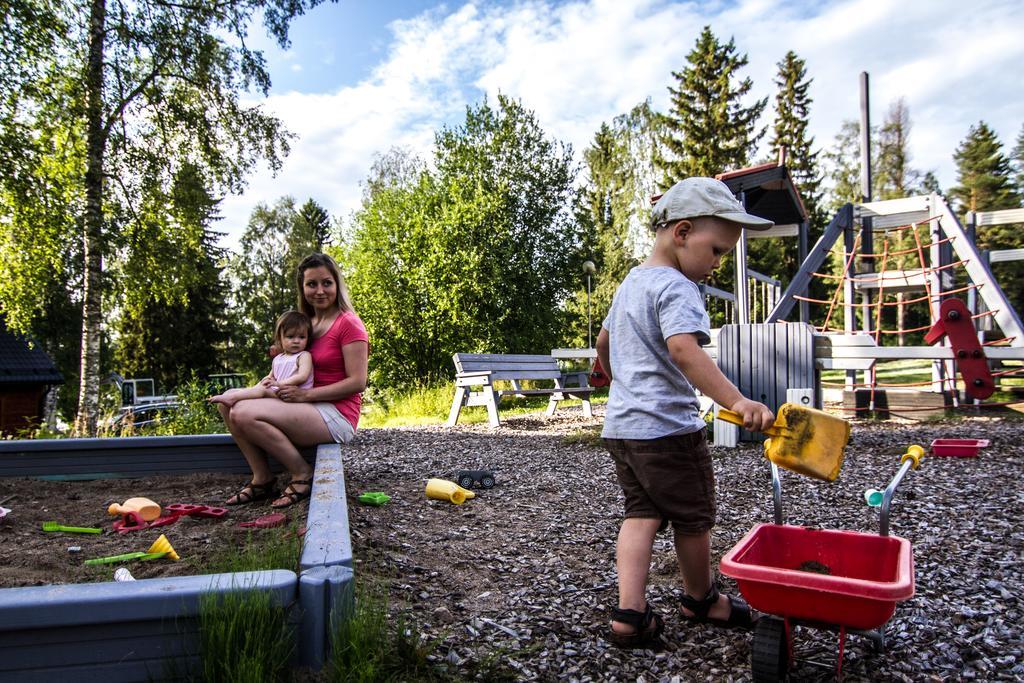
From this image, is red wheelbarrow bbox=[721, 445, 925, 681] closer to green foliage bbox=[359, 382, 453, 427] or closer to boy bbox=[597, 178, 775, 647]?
boy bbox=[597, 178, 775, 647]

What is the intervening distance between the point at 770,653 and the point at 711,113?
28.7 meters

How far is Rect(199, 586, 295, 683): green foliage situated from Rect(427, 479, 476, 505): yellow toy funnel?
2457 millimetres

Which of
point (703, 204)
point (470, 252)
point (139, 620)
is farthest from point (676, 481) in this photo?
point (470, 252)

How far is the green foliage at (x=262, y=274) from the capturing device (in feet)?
121

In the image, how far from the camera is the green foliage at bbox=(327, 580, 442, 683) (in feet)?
5.01

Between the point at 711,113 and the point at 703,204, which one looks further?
the point at 711,113

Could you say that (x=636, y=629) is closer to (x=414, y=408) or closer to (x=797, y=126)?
(x=414, y=408)

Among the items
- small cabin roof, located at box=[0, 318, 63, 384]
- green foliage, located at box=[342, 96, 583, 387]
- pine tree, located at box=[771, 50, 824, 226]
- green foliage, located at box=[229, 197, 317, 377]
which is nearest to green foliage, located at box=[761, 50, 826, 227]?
pine tree, located at box=[771, 50, 824, 226]

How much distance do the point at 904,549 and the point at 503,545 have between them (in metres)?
1.70

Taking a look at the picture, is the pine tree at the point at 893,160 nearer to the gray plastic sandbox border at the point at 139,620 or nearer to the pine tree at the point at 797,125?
the pine tree at the point at 797,125

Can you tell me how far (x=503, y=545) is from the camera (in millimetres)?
3057

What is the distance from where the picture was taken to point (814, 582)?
5.26ft

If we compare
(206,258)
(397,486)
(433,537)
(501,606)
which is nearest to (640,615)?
(501,606)

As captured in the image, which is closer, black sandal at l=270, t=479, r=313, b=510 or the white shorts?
black sandal at l=270, t=479, r=313, b=510
